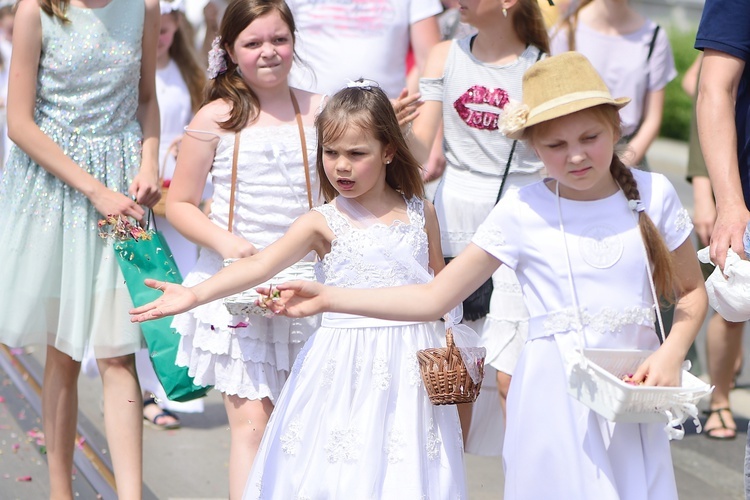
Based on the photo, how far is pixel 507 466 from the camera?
3.54m

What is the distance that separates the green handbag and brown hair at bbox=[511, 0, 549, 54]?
5.58 ft

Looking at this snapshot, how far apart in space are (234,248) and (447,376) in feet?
3.32

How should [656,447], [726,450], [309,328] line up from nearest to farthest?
[656,447]
[309,328]
[726,450]

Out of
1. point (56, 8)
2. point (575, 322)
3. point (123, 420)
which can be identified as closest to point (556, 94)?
point (575, 322)

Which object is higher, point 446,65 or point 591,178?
point 446,65

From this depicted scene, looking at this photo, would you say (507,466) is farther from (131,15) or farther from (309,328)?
(131,15)

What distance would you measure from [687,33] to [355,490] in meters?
19.4

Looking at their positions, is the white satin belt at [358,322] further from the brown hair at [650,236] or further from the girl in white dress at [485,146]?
the girl in white dress at [485,146]

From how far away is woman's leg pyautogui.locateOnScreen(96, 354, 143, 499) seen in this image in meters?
4.54

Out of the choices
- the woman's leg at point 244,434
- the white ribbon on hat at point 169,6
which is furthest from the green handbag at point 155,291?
the white ribbon on hat at point 169,6

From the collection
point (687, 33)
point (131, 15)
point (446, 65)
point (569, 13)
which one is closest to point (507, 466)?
point (446, 65)

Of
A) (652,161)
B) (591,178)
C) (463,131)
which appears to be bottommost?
(591,178)

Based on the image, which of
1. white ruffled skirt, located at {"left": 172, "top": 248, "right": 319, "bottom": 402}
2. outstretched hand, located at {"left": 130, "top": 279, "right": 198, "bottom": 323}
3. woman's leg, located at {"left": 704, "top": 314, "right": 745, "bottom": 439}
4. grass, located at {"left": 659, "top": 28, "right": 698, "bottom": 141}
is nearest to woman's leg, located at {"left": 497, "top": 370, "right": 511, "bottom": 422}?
white ruffled skirt, located at {"left": 172, "top": 248, "right": 319, "bottom": 402}

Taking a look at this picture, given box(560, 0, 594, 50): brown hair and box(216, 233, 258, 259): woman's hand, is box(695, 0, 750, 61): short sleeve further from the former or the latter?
box(560, 0, 594, 50): brown hair
